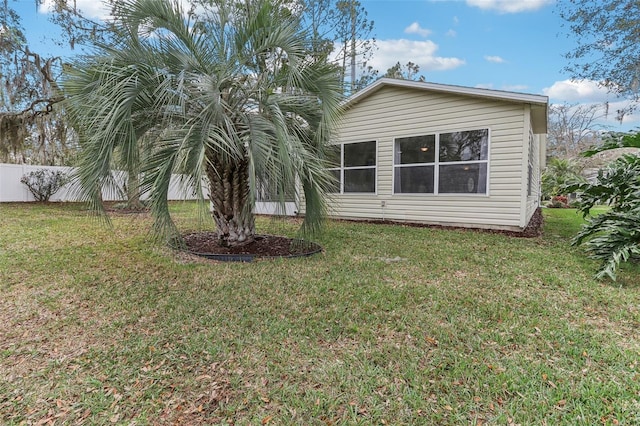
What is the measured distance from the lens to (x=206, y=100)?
13.5ft

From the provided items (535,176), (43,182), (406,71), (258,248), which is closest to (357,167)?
(258,248)

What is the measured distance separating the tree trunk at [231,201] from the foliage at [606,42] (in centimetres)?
1260

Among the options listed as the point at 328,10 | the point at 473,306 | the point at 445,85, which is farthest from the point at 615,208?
the point at 328,10

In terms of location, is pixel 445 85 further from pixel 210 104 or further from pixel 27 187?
pixel 27 187

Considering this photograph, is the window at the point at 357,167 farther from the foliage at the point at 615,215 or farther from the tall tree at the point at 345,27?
the tall tree at the point at 345,27

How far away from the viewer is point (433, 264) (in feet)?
15.1

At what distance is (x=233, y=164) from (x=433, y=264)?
128 inches

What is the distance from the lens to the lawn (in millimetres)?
1911

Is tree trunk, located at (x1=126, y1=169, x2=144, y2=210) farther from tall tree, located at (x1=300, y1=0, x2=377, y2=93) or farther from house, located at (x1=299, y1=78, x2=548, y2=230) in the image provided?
tall tree, located at (x1=300, y1=0, x2=377, y2=93)

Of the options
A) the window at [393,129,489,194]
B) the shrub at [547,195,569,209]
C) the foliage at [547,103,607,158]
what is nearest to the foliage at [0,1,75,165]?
the window at [393,129,489,194]

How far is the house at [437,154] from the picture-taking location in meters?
6.82

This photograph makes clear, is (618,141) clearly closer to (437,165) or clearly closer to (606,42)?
(437,165)

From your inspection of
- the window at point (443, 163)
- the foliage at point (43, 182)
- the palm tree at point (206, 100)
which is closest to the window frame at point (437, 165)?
the window at point (443, 163)

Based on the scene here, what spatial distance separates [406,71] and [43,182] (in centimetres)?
→ 2240
